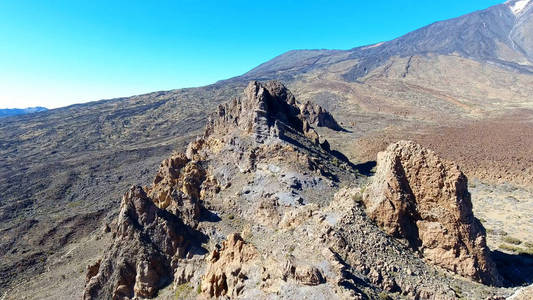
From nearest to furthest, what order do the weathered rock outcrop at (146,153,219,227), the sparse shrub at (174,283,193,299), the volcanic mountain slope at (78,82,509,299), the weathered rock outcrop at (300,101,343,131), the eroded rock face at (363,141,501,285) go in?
1. the volcanic mountain slope at (78,82,509,299)
2. the eroded rock face at (363,141,501,285)
3. the sparse shrub at (174,283,193,299)
4. the weathered rock outcrop at (146,153,219,227)
5. the weathered rock outcrop at (300,101,343,131)

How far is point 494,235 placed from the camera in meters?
18.8

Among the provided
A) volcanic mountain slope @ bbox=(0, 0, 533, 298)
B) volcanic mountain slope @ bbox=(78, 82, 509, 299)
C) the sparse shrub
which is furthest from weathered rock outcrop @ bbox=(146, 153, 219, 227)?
volcanic mountain slope @ bbox=(0, 0, 533, 298)

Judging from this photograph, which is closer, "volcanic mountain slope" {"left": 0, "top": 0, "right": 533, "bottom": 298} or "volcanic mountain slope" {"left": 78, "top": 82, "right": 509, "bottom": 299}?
"volcanic mountain slope" {"left": 78, "top": 82, "right": 509, "bottom": 299}

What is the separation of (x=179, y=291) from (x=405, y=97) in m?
89.8

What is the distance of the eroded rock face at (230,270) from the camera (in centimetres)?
1031

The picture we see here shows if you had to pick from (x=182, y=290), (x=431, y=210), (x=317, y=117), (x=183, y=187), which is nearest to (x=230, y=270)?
(x=182, y=290)

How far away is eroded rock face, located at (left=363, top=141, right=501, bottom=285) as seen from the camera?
11.1m

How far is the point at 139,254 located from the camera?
14.4 meters

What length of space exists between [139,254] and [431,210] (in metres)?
12.5

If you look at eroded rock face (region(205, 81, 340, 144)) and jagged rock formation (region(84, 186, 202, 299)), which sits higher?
eroded rock face (region(205, 81, 340, 144))

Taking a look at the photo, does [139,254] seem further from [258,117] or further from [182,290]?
[258,117]

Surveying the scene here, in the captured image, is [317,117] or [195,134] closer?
[317,117]

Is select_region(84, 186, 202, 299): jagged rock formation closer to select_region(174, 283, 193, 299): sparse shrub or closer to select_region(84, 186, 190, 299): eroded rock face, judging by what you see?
select_region(84, 186, 190, 299): eroded rock face

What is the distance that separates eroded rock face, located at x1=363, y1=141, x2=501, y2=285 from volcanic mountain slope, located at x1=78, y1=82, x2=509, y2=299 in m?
0.04
